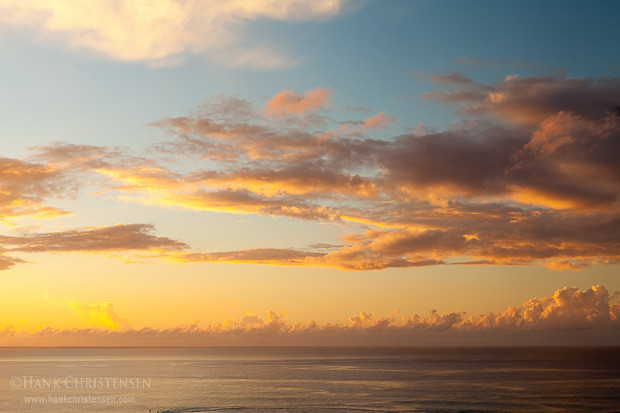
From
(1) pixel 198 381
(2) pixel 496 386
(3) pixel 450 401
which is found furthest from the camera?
(1) pixel 198 381

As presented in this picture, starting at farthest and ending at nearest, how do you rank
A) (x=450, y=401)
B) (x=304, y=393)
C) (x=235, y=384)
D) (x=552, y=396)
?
(x=235, y=384) → (x=304, y=393) → (x=552, y=396) → (x=450, y=401)

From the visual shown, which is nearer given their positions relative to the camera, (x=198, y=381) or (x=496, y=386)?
(x=496, y=386)

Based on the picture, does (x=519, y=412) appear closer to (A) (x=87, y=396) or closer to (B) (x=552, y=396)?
(B) (x=552, y=396)

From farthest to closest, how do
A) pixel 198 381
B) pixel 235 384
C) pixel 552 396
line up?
pixel 198 381 < pixel 235 384 < pixel 552 396

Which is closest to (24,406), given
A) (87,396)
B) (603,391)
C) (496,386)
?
(87,396)

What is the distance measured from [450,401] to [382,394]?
18907 millimetres

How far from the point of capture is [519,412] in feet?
323

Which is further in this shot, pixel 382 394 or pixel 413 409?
pixel 382 394

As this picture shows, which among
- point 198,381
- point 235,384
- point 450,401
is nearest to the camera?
point 450,401

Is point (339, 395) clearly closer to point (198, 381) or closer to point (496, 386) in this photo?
point (496, 386)

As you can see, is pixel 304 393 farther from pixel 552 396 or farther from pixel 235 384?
pixel 552 396

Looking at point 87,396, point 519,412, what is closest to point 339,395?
point 519,412

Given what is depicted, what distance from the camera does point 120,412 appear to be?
10269 centimetres

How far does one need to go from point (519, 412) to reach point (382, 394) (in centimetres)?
3476
